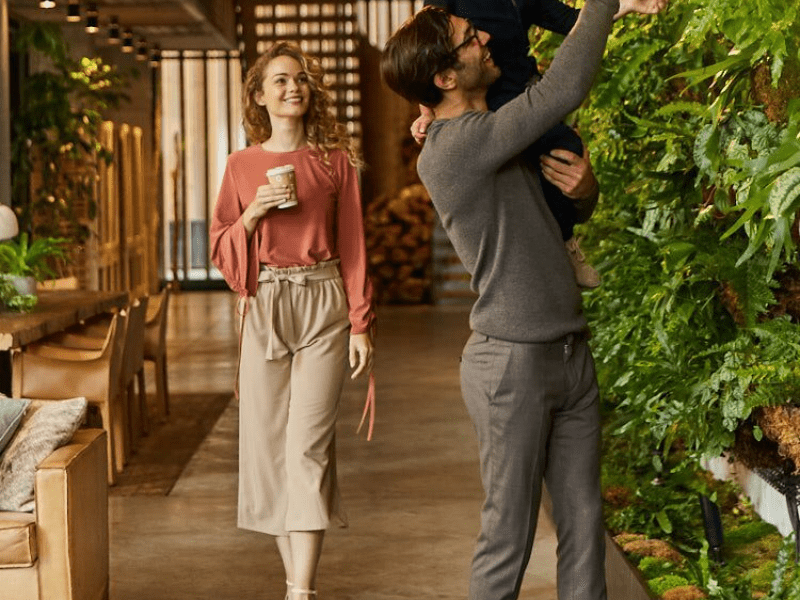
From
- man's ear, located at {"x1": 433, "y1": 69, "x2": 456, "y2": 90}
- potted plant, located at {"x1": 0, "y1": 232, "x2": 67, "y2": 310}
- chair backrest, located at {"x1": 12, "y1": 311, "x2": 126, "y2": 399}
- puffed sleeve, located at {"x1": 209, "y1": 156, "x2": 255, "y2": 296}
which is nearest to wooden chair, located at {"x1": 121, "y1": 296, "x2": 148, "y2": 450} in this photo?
chair backrest, located at {"x1": 12, "y1": 311, "x2": 126, "y2": 399}

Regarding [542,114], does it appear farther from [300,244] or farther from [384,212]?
[384,212]

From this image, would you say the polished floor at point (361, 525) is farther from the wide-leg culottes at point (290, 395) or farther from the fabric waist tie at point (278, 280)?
the fabric waist tie at point (278, 280)

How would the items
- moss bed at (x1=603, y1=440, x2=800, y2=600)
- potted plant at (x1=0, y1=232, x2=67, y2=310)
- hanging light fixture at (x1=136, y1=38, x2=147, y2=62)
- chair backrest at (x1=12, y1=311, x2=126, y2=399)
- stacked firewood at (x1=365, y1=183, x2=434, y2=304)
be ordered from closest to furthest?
moss bed at (x1=603, y1=440, x2=800, y2=600) < chair backrest at (x1=12, y1=311, x2=126, y2=399) < potted plant at (x1=0, y1=232, x2=67, y2=310) < hanging light fixture at (x1=136, y1=38, x2=147, y2=62) < stacked firewood at (x1=365, y1=183, x2=434, y2=304)

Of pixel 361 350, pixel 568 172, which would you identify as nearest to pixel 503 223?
pixel 568 172

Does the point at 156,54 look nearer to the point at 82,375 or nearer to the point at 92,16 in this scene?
the point at 92,16

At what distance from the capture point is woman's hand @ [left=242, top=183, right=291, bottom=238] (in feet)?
13.6

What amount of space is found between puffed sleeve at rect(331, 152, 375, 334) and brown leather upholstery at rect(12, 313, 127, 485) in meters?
2.48

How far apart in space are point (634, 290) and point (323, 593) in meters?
1.50

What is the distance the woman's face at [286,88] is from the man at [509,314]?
151 cm

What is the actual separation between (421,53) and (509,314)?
551 mm

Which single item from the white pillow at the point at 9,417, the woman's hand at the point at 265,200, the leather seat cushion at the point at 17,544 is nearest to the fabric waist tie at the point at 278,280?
the woman's hand at the point at 265,200

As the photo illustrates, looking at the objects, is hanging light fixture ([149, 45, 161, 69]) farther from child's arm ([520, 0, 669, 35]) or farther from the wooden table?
child's arm ([520, 0, 669, 35])

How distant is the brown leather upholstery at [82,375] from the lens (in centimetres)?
662

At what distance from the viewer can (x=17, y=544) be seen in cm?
388
